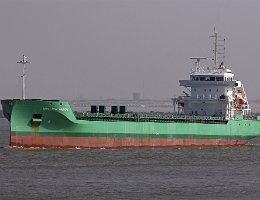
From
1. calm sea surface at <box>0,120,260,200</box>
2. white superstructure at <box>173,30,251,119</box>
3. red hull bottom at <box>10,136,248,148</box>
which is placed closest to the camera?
calm sea surface at <box>0,120,260,200</box>

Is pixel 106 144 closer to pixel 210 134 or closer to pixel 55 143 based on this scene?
pixel 55 143

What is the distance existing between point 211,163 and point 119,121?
13199 millimetres

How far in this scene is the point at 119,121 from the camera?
61.6 meters

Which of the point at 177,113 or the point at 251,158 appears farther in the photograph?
the point at 177,113

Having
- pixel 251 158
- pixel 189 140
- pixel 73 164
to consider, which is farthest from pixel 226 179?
pixel 189 140

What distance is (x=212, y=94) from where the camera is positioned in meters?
70.8

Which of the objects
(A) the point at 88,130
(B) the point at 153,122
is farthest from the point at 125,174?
(B) the point at 153,122

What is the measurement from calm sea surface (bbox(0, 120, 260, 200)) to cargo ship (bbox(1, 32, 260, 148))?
1579 mm

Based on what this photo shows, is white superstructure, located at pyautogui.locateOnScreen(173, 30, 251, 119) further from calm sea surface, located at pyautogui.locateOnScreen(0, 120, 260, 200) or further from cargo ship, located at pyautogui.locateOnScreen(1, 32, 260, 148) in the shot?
calm sea surface, located at pyautogui.locateOnScreen(0, 120, 260, 200)

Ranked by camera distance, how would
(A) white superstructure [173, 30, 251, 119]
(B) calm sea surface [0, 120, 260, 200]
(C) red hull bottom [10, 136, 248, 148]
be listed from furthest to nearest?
(A) white superstructure [173, 30, 251, 119]
(C) red hull bottom [10, 136, 248, 148]
(B) calm sea surface [0, 120, 260, 200]

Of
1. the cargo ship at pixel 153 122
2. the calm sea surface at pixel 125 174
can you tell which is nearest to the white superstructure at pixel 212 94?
the cargo ship at pixel 153 122

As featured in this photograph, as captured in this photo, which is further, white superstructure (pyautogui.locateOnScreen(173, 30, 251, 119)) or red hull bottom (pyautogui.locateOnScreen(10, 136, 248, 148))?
white superstructure (pyautogui.locateOnScreen(173, 30, 251, 119))

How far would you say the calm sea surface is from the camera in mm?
36281

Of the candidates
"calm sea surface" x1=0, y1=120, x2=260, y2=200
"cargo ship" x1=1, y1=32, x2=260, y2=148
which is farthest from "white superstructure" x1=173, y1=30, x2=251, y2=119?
"calm sea surface" x1=0, y1=120, x2=260, y2=200
